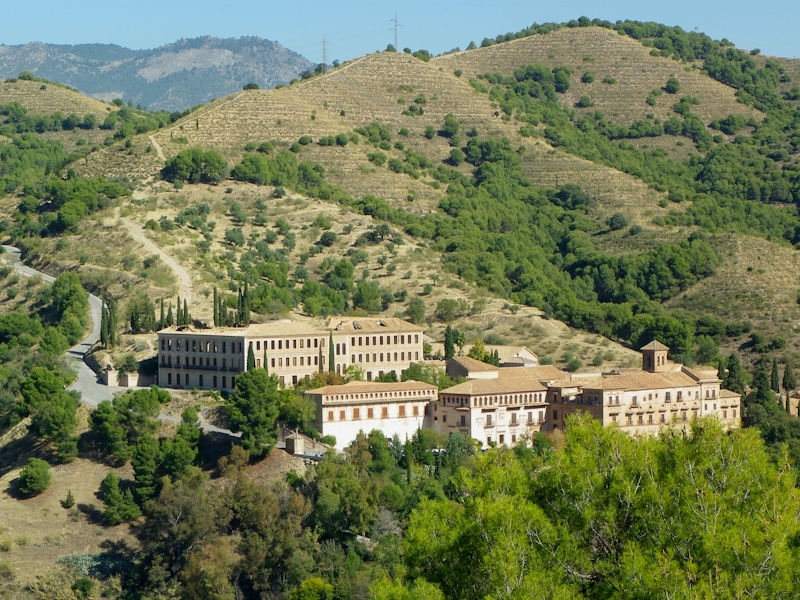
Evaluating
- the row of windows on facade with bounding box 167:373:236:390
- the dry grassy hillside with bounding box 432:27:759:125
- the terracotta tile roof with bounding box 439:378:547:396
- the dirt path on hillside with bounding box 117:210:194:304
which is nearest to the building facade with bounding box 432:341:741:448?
the terracotta tile roof with bounding box 439:378:547:396

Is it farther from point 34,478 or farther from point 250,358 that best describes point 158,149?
point 34,478

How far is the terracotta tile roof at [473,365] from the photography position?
89.9m

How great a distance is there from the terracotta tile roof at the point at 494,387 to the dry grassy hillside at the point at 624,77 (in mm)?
100999

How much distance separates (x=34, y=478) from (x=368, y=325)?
20.1m

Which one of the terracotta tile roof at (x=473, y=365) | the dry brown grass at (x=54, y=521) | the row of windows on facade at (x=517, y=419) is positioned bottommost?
the dry brown grass at (x=54, y=521)

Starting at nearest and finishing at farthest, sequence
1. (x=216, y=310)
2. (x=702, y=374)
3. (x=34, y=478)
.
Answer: (x=34, y=478) < (x=702, y=374) < (x=216, y=310)

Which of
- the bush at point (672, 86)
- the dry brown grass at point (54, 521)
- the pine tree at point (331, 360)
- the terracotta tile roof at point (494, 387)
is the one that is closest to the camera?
the dry brown grass at point (54, 521)

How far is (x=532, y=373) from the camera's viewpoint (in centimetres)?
9044

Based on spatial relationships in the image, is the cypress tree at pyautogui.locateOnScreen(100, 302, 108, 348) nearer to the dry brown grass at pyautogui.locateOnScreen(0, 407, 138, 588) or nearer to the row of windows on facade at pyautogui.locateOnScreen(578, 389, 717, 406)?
the dry brown grass at pyautogui.locateOnScreen(0, 407, 138, 588)

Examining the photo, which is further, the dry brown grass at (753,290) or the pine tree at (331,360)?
the dry brown grass at (753,290)

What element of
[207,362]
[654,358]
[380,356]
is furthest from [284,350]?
[654,358]

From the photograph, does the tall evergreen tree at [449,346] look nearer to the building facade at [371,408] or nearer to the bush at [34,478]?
the building facade at [371,408]

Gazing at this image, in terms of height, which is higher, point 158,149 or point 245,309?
point 158,149

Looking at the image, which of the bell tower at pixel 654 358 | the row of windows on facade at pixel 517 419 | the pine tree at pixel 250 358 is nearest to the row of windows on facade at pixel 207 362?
the pine tree at pixel 250 358
